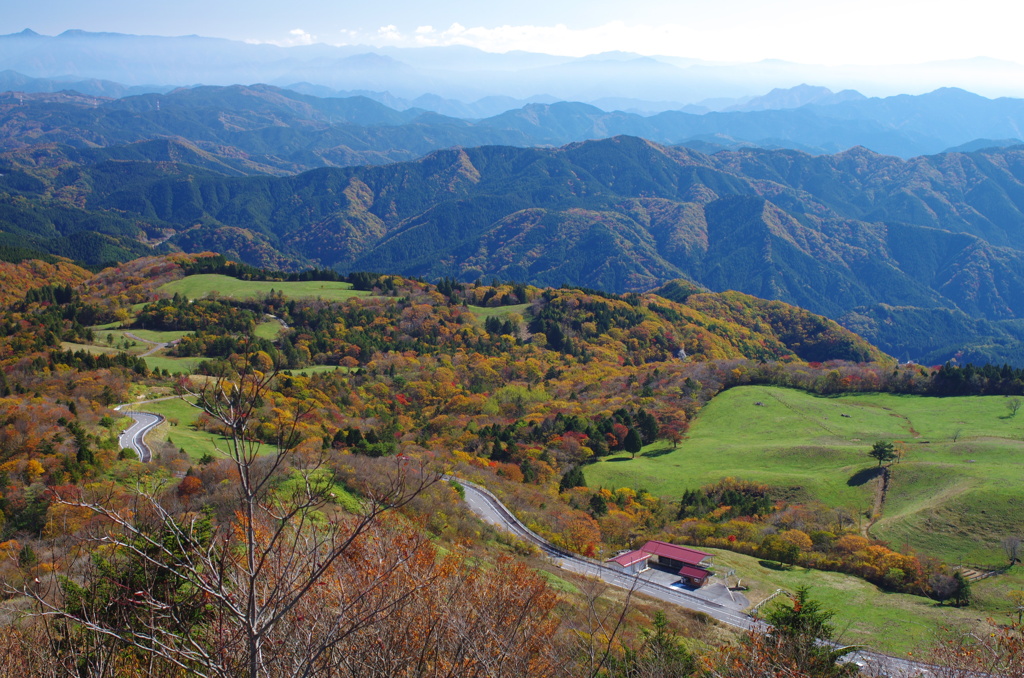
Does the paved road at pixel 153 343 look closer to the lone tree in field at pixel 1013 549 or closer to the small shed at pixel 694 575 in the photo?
the small shed at pixel 694 575

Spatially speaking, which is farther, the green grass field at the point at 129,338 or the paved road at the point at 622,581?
the green grass field at the point at 129,338

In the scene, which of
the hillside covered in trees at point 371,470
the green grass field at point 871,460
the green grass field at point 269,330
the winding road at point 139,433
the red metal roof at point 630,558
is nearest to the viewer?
the hillside covered in trees at point 371,470

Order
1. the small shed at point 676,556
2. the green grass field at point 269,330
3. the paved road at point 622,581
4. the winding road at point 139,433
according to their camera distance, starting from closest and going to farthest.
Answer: the paved road at point 622,581 → the small shed at point 676,556 → the winding road at point 139,433 → the green grass field at point 269,330

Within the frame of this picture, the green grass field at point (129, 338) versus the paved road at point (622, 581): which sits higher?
the paved road at point (622, 581)

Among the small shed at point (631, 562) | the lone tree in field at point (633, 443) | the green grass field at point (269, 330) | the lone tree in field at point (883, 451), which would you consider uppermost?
the lone tree in field at point (883, 451)

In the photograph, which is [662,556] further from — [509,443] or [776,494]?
[509,443]

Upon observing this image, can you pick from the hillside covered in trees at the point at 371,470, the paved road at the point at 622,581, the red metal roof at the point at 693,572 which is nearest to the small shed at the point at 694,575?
the red metal roof at the point at 693,572

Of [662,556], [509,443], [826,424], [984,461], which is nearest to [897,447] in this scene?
[984,461]

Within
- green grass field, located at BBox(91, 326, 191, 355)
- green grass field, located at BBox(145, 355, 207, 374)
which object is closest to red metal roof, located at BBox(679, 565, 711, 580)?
green grass field, located at BBox(145, 355, 207, 374)
